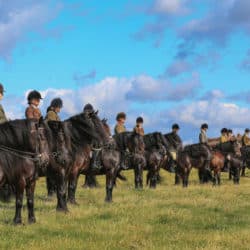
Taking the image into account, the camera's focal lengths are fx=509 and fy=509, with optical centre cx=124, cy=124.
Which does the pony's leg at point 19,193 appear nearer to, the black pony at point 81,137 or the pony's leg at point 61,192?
the pony's leg at point 61,192

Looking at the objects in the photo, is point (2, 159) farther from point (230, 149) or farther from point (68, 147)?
point (230, 149)

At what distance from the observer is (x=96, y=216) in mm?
13164

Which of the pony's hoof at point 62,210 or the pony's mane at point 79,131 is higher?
the pony's mane at point 79,131

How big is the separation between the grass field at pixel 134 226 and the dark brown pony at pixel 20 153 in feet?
3.43

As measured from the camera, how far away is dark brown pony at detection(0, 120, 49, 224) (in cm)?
1134

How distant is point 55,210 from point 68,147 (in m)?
1.77

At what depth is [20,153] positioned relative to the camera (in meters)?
11.5

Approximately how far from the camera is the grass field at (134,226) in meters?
9.74

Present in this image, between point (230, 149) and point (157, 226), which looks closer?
point (157, 226)

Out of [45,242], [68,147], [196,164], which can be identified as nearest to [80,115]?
[68,147]

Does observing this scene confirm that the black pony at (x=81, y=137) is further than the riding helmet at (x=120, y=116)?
No

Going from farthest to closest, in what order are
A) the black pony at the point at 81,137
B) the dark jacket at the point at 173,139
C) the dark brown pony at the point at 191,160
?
the dark brown pony at the point at 191,160 → the dark jacket at the point at 173,139 → the black pony at the point at 81,137

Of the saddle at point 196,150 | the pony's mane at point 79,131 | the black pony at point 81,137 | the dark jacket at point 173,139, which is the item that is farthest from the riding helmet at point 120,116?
the saddle at point 196,150

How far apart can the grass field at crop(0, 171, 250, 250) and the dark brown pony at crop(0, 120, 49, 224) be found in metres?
1.05
